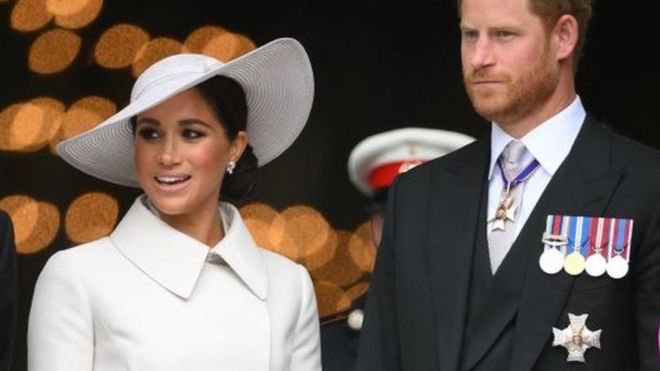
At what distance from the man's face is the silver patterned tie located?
3.8 inches

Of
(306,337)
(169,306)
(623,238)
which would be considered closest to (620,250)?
(623,238)

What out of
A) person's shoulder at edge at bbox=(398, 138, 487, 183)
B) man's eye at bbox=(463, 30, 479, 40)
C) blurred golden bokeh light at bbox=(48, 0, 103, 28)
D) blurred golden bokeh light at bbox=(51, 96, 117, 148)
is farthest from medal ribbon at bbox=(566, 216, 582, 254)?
blurred golden bokeh light at bbox=(48, 0, 103, 28)

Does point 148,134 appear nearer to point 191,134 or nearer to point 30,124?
point 191,134

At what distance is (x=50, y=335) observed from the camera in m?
4.59

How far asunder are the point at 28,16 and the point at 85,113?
1.13 ft

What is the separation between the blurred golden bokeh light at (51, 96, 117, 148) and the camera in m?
6.72

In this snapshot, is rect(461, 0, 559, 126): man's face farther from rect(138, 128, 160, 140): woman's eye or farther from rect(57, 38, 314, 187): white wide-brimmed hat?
rect(138, 128, 160, 140): woman's eye

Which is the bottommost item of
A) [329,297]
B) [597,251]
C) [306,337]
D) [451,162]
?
[329,297]

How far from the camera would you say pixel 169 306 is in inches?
187

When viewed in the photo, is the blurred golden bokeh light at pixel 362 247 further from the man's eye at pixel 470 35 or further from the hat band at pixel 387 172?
the man's eye at pixel 470 35

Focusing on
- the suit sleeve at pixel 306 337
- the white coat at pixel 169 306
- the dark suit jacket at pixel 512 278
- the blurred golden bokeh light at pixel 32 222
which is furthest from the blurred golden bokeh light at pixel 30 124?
the dark suit jacket at pixel 512 278

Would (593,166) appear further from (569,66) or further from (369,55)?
(369,55)

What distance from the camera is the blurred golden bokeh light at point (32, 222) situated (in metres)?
6.66

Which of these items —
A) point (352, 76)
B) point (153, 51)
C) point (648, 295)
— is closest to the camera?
point (648, 295)
